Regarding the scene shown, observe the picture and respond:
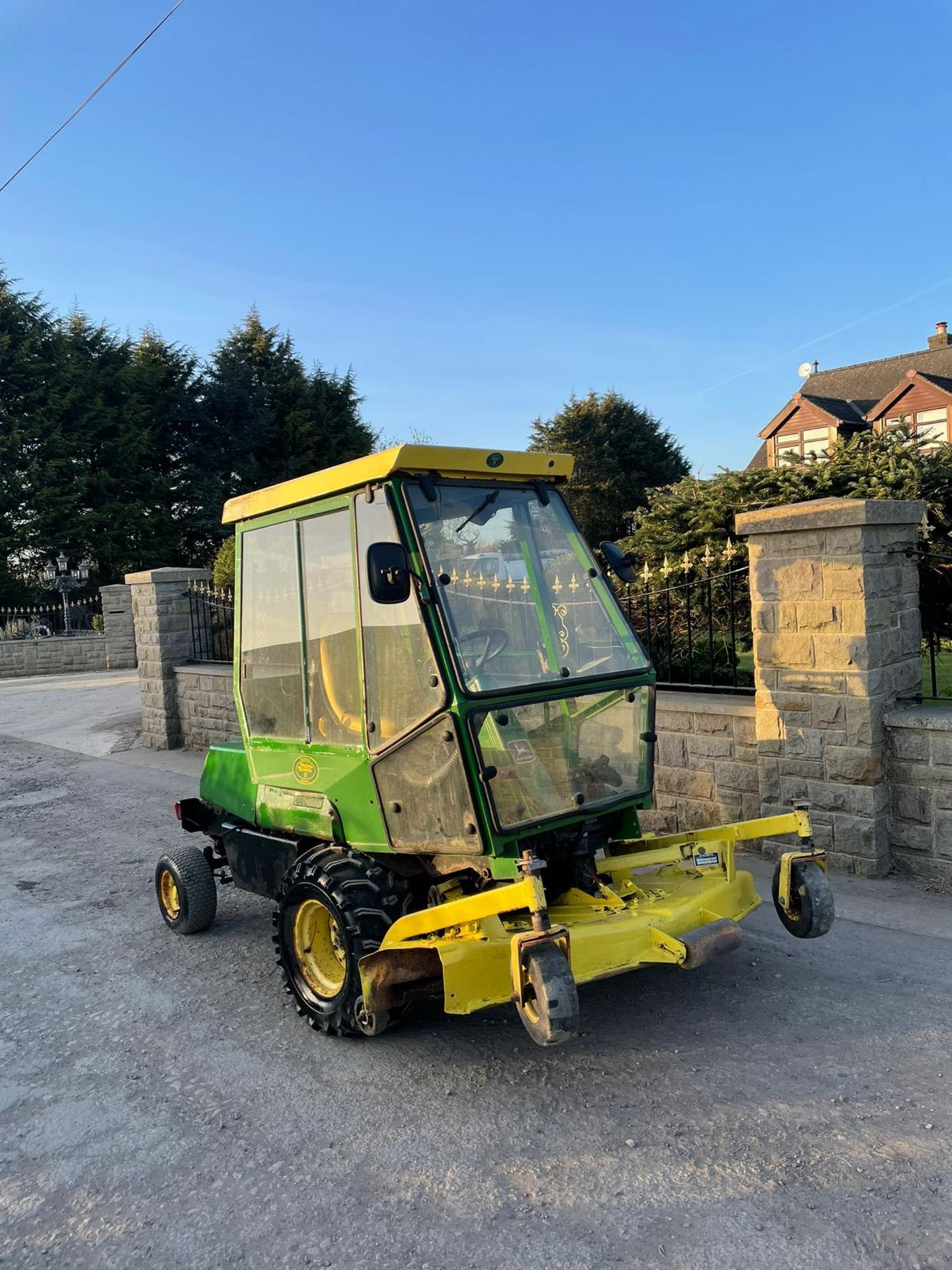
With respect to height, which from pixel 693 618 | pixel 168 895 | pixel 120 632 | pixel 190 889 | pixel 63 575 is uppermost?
pixel 63 575

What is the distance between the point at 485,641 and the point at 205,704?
805 cm

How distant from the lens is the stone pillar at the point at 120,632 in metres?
21.5

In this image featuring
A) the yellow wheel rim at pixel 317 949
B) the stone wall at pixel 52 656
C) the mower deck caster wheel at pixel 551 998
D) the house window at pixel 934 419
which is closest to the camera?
the mower deck caster wheel at pixel 551 998

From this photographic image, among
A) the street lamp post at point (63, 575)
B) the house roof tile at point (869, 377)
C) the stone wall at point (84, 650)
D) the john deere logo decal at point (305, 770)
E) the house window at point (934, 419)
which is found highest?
the house roof tile at point (869, 377)

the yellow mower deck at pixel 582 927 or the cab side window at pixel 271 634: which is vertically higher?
the cab side window at pixel 271 634

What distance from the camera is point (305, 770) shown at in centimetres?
433

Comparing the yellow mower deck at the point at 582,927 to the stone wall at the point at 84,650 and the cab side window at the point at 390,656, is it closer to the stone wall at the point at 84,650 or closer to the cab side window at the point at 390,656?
the cab side window at the point at 390,656

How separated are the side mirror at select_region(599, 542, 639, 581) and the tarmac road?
1868 millimetres

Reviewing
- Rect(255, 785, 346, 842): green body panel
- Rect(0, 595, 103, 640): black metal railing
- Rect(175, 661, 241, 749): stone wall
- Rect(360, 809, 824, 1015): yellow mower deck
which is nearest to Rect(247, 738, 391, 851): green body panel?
Rect(255, 785, 346, 842): green body panel

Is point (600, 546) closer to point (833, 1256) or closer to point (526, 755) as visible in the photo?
point (526, 755)

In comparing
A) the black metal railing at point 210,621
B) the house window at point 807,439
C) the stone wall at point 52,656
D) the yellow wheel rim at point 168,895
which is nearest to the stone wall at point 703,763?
the yellow wheel rim at point 168,895

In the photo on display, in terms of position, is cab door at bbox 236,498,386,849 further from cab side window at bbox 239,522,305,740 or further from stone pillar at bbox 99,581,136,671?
stone pillar at bbox 99,581,136,671

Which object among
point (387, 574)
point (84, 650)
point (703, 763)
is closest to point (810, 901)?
point (387, 574)

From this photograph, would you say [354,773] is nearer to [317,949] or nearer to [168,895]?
[317,949]
